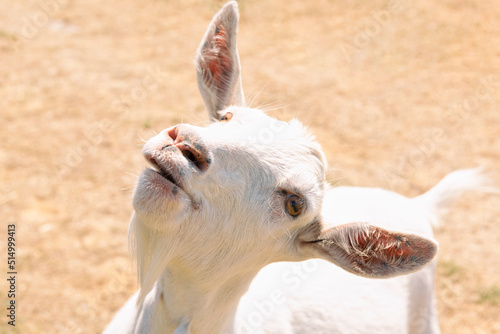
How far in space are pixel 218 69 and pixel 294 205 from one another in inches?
33.7

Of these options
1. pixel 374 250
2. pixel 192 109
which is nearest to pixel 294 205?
pixel 374 250

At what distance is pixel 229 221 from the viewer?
95.1 inches

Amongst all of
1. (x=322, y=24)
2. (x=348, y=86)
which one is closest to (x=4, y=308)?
(x=348, y=86)

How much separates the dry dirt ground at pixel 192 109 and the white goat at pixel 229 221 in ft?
6.45

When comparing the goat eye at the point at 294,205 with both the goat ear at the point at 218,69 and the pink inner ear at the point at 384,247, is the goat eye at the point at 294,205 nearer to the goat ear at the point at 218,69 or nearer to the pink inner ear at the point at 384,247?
the pink inner ear at the point at 384,247

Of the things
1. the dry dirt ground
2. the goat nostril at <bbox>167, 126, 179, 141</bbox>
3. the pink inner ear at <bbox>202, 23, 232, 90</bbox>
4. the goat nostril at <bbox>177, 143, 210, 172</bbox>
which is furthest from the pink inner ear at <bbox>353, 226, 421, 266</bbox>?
the dry dirt ground

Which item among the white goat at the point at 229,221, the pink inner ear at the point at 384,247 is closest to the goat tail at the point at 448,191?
the white goat at the point at 229,221

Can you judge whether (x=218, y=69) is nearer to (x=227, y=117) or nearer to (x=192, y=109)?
(x=227, y=117)

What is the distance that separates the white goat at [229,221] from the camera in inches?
87.1

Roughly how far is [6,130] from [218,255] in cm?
447

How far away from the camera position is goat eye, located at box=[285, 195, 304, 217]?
8.06ft

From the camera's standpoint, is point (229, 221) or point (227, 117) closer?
point (229, 221)

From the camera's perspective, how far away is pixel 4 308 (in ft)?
14.8

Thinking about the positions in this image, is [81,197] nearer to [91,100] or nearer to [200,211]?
[91,100]
